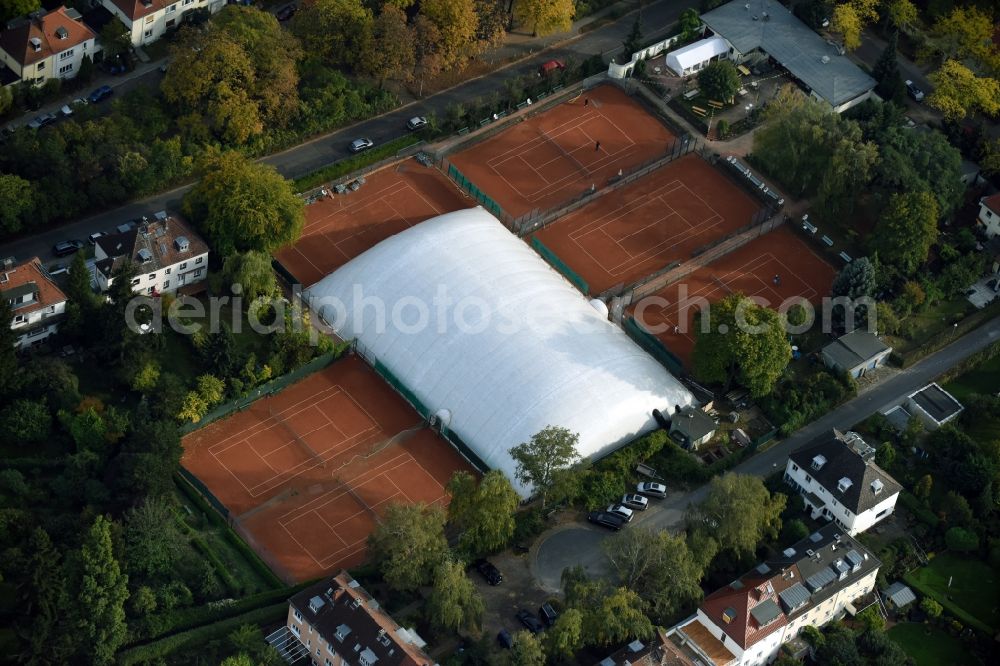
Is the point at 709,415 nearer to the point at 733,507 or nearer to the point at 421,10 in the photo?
the point at 733,507

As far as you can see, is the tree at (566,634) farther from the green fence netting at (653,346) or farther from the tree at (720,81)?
the tree at (720,81)

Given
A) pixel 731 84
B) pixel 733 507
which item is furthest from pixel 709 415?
pixel 731 84

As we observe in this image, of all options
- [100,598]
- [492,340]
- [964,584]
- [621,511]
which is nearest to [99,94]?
[492,340]

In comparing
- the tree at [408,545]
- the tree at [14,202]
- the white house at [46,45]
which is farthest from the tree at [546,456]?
the white house at [46,45]

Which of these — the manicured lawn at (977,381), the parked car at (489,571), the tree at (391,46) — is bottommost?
the manicured lawn at (977,381)

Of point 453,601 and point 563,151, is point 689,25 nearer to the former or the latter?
point 563,151

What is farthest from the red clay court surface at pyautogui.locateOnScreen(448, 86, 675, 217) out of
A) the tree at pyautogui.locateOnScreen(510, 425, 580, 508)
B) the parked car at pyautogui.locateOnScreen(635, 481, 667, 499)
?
the parked car at pyautogui.locateOnScreen(635, 481, 667, 499)

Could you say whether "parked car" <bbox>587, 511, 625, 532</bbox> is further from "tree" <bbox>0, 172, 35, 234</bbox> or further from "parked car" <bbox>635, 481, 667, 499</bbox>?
"tree" <bbox>0, 172, 35, 234</bbox>
